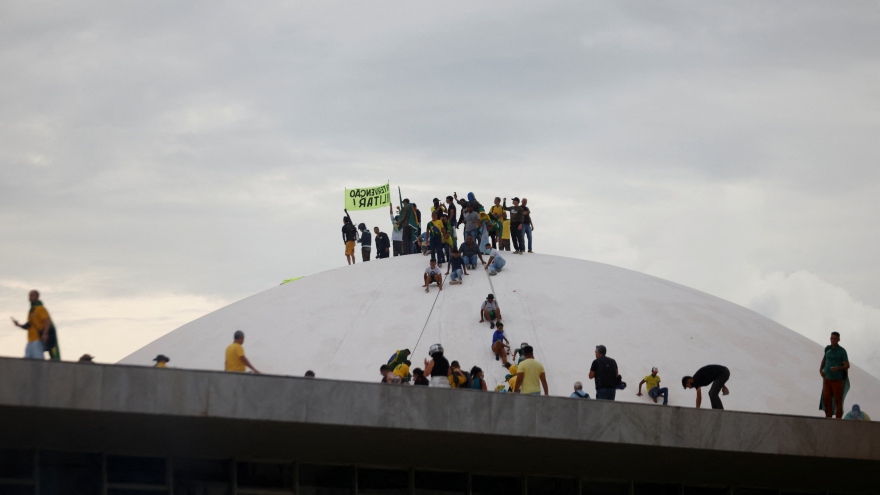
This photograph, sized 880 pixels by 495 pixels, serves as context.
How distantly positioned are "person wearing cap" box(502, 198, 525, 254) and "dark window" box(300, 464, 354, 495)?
48.7 feet

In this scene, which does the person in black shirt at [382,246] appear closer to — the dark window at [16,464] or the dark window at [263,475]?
the dark window at [263,475]

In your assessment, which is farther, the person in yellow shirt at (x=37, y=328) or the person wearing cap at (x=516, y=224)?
the person wearing cap at (x=516, y=224)

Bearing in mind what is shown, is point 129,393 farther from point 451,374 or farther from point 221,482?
point 451,374

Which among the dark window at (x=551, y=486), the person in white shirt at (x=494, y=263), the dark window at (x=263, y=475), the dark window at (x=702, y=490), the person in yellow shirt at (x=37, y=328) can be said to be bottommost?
the dark window at (x=702, y=490)

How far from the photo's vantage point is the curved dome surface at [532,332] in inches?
1009

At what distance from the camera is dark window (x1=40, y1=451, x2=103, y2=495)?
46.4 feet

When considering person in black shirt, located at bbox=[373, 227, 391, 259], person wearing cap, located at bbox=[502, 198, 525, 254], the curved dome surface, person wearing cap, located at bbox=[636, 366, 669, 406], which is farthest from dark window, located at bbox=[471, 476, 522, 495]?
person in black shirt, located at bbox=[373, 227, 391, 259]

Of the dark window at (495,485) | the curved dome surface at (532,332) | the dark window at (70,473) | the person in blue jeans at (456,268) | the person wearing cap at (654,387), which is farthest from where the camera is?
the person in blue jeans at (456,268)

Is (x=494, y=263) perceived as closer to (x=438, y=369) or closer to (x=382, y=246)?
(x=382, y=246)

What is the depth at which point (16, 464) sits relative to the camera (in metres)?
14.0

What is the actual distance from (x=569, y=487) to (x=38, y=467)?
6997 millimetres

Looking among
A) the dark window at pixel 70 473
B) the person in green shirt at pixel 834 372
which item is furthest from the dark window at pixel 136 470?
the person in green shirt at pixel 834 372

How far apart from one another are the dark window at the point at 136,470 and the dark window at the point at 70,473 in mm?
160

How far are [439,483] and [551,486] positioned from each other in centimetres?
161
